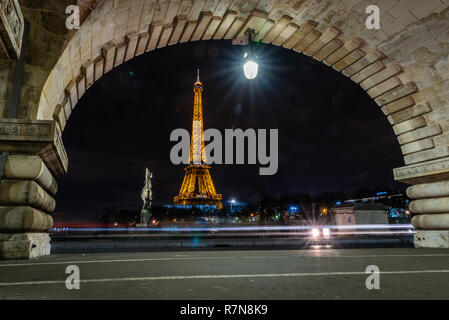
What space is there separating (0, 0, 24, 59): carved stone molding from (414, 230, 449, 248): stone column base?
366 inches

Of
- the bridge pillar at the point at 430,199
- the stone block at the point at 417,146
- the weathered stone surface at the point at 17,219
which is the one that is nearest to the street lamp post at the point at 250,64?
the weathered stone surface at the point at 17,219

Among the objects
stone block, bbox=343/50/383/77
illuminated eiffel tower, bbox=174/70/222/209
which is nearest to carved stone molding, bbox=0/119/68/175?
stone block, bbox=343/50/383/77

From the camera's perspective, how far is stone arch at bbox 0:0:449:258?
5371 millimetres

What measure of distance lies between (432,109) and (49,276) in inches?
347

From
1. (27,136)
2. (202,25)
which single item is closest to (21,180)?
(27,136)

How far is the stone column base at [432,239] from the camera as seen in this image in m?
7.41

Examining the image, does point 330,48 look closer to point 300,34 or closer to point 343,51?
point 343,51

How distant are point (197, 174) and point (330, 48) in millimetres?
63468

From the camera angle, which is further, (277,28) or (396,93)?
(396,93)

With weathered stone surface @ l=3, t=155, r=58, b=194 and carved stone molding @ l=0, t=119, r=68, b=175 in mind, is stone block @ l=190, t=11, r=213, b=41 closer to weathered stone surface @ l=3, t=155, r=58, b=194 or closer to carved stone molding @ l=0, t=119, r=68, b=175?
carved stone molding @ l=0, t=119, r=68, b=175

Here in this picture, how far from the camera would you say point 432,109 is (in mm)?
7555

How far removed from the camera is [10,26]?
2586mm

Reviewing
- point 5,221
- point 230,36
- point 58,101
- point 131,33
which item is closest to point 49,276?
point 5,221
